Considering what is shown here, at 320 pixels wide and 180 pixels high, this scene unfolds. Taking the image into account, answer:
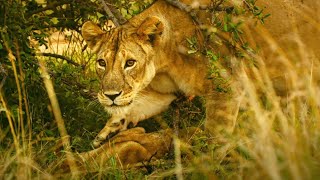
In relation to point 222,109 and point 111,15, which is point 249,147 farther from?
point 111,15

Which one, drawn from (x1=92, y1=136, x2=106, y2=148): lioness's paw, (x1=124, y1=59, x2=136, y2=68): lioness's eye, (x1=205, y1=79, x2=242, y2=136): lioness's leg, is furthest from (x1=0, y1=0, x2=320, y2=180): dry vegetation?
(x1=124, y1=59, x2=136, y2=68): lioness's eye

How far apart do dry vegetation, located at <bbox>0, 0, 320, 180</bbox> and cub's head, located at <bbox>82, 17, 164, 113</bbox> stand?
32cm

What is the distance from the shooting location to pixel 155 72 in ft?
14.1

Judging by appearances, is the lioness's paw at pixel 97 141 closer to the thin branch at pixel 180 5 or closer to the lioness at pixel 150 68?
the lioness at pixel 150 68

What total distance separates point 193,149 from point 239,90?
0.83 m

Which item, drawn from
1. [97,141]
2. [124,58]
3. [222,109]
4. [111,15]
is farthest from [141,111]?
[124,58]

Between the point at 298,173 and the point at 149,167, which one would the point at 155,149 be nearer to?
the point at 149,167

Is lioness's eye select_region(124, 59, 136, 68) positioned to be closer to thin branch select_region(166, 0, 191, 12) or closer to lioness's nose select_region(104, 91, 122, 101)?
lioness's nose select_region(104, 91, 122, 101)

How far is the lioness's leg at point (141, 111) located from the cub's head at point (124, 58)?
0.35 m

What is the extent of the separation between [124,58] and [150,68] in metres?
0.25

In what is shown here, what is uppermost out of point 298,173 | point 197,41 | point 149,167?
point 197,41

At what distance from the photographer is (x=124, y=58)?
3.98m

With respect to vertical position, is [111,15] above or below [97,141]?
above

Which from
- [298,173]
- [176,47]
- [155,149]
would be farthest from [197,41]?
[298,173]
